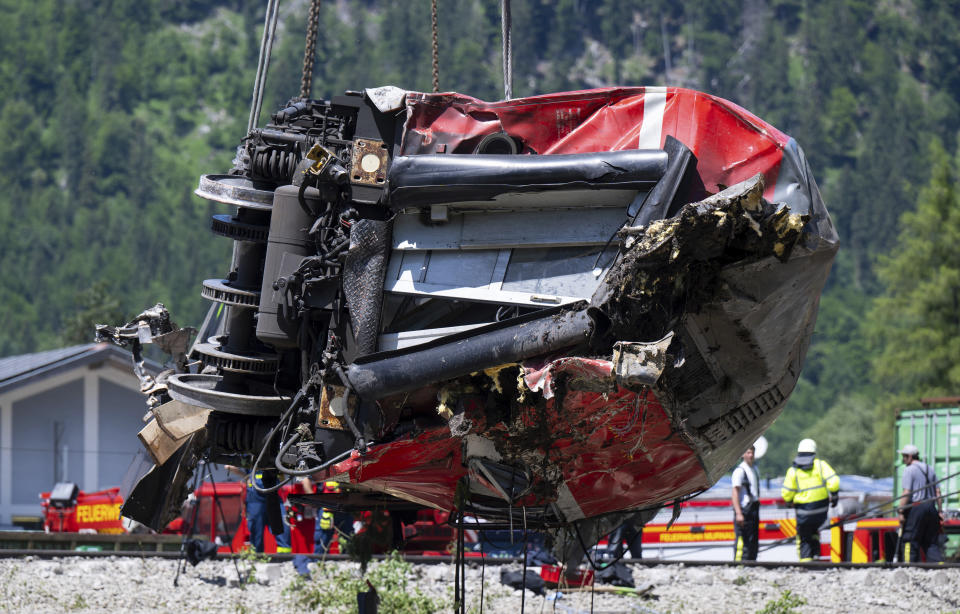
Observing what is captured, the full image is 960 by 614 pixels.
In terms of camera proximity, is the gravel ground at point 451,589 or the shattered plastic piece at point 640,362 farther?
the gravel ground at point 451,589

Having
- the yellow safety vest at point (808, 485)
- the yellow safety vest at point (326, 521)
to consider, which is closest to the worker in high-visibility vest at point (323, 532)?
the yellow safety vest at point (326, 521)

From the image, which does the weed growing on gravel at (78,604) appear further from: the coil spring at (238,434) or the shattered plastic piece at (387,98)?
the shattered plastic piece at (387,98)

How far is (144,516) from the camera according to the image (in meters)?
9.21

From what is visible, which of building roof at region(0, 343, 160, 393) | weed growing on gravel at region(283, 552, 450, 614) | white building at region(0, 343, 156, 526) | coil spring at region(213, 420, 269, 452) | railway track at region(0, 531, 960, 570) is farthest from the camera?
white building at region(0, 343, 156, 526)

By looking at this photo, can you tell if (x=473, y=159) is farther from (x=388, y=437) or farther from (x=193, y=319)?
(x=193, y=319)

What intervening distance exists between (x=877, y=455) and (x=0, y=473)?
37706mm

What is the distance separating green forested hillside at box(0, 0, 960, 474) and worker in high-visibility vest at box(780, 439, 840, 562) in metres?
78.4

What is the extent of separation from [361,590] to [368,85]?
161 metres

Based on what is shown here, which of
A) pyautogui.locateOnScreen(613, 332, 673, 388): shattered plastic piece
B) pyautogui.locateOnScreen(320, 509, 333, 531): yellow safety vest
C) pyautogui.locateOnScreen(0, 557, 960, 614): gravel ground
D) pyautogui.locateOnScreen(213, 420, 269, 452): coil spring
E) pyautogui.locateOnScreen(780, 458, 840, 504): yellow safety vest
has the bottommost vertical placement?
pyautogui.locateOnScreen(0, 557, 960, 614): gravel ground

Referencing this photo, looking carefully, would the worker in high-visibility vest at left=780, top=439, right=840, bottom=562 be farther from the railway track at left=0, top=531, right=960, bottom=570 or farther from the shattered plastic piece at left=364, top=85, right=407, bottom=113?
the shattered plastic piece at left=364, top=85, right=407, bottom=113

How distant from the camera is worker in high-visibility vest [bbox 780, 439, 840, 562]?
51.2 ft

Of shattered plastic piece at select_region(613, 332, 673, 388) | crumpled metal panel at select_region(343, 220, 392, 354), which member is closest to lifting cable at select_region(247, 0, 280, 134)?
crumpled metal panel at select_region(343, 220, 392, 354)

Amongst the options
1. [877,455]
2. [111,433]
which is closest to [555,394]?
[111,433]

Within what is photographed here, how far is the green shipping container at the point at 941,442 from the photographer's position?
67.5ft
